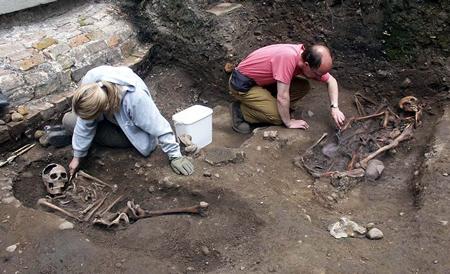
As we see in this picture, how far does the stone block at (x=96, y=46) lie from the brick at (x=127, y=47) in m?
0.22

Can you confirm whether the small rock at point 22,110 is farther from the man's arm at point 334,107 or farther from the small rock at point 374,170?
the small rock at point 374,170

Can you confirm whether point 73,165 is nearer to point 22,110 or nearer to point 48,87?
point 22,110

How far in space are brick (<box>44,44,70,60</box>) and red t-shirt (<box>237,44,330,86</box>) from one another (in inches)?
67.8

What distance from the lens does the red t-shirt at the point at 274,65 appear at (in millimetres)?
4691

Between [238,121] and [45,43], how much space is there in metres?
2.04

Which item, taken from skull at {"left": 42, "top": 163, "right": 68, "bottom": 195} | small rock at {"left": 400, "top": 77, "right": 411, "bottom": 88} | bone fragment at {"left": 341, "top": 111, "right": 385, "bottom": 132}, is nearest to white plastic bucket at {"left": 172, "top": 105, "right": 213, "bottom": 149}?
skull at {"left": 42, "top": 163, "right": 68, "bottom": 195}

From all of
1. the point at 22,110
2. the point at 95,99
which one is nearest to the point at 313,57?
the point at 95,99

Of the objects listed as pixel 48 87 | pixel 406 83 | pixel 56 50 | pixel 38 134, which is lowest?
pixel 406 83

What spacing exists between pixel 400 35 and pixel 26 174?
375 cm

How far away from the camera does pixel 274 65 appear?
4762mm

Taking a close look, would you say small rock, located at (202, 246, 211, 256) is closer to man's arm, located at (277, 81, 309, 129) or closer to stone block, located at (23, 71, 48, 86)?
man's arm, located at (277, 81, 309, 129)

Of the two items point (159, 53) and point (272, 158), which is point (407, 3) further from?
point (159, 53)

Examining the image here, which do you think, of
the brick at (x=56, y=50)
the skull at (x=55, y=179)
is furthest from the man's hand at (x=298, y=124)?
the brick at (x=56, y=50)

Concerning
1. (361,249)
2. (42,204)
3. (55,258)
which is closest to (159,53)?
(42,204)
